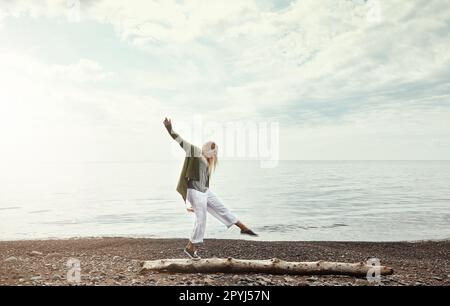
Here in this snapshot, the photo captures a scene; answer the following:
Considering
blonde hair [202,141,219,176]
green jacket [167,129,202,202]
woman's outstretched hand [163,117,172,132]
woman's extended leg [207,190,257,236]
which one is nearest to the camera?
woman's outstretched hand [163,117,172,132]

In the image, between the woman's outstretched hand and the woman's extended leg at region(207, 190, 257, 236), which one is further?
the woman's extended leg at region(207, 190, 257, 236)

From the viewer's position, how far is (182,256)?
12.8m

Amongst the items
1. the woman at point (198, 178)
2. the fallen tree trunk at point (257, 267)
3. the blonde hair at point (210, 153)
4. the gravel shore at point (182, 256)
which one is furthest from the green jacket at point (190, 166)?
the gravel shore at point (182, 256)

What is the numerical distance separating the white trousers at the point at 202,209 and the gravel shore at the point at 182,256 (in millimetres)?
1271

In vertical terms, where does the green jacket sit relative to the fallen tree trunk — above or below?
above

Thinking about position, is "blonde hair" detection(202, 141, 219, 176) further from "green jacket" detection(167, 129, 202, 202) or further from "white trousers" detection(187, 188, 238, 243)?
"white trousers" detection(187, 188, 238, 243)

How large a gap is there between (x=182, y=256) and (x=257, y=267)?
14.7 feet

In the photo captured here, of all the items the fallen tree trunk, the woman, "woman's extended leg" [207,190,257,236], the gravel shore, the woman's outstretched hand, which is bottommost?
the gravel shore

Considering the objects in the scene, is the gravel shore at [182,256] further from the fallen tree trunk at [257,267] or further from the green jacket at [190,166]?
the green jacket at [190,166]

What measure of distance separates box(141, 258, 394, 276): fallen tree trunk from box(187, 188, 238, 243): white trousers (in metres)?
0.93

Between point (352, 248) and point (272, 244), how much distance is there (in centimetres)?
344

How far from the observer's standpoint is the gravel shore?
852 centimetres

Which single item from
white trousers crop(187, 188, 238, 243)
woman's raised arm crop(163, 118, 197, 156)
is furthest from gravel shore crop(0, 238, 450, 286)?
woman's raised arm crop(163, 118, 197, 156)
